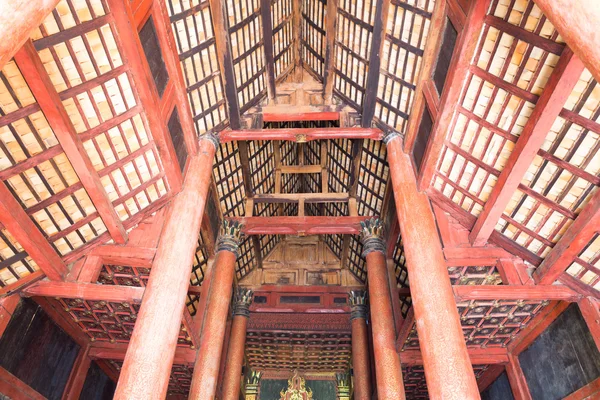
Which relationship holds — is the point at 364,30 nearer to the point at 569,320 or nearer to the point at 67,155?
the point at 67,155

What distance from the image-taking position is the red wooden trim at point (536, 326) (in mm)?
7430

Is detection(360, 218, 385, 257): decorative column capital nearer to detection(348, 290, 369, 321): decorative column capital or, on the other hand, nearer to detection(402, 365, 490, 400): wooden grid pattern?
detection(348, 290, 369, 321): decorative column capital

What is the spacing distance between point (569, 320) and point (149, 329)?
6.66 meters

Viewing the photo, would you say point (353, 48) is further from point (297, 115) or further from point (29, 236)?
point (29, 236)

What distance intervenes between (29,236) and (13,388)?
2.86 meters

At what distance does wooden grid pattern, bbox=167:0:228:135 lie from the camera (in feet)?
22.6

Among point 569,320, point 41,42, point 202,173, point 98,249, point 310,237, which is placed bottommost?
point 569,320

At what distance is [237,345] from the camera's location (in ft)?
38.9

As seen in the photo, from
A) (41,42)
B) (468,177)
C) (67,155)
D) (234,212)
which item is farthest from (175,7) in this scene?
(234,212)

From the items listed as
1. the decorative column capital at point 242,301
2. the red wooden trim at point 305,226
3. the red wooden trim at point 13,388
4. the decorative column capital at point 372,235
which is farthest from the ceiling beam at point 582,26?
the decorative column capital at point 242,301

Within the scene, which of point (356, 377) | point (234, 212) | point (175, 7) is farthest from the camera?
point (234, 212)

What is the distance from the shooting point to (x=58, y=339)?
8.29 meters

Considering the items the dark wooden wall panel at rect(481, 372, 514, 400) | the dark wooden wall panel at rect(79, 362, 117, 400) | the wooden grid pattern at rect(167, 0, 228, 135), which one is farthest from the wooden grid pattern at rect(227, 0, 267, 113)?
the dark wooden wall panel at rect(481, 372, 514, 400)

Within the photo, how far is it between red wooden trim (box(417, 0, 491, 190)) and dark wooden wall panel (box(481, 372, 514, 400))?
16.6ft
